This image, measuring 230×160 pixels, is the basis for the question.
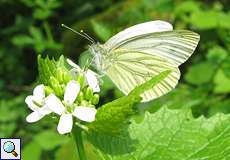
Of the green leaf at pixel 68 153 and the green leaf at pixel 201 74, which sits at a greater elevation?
the green leaf at pixel 201 74

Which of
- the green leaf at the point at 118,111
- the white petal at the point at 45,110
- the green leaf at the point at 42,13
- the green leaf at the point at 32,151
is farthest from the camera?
the green leaf at the point at 42,13

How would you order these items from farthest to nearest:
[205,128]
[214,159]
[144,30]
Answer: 1. [144,30]
2. [205,128]
3. [214,159]

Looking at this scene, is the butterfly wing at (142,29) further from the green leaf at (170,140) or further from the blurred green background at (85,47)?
the green leaf at (170,140)

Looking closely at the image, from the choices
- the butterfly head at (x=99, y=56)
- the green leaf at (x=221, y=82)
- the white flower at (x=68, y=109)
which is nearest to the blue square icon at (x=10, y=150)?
the butterfly head at (x=99, y=56)

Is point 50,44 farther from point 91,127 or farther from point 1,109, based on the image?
point 91,127

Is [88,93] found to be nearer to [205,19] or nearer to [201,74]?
[201,74]

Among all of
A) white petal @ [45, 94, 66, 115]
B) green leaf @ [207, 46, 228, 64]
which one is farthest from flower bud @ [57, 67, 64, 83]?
green leaf @ [207, 46, 228, 64]

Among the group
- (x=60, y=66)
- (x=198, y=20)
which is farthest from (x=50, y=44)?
(x=60, y=66)

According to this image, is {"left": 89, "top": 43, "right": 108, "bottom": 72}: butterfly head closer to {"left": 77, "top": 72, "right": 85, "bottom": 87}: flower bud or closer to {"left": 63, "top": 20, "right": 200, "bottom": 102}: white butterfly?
{"left": 63, "top": 20, "right": 200, "bottom": 102}: white butterfly
